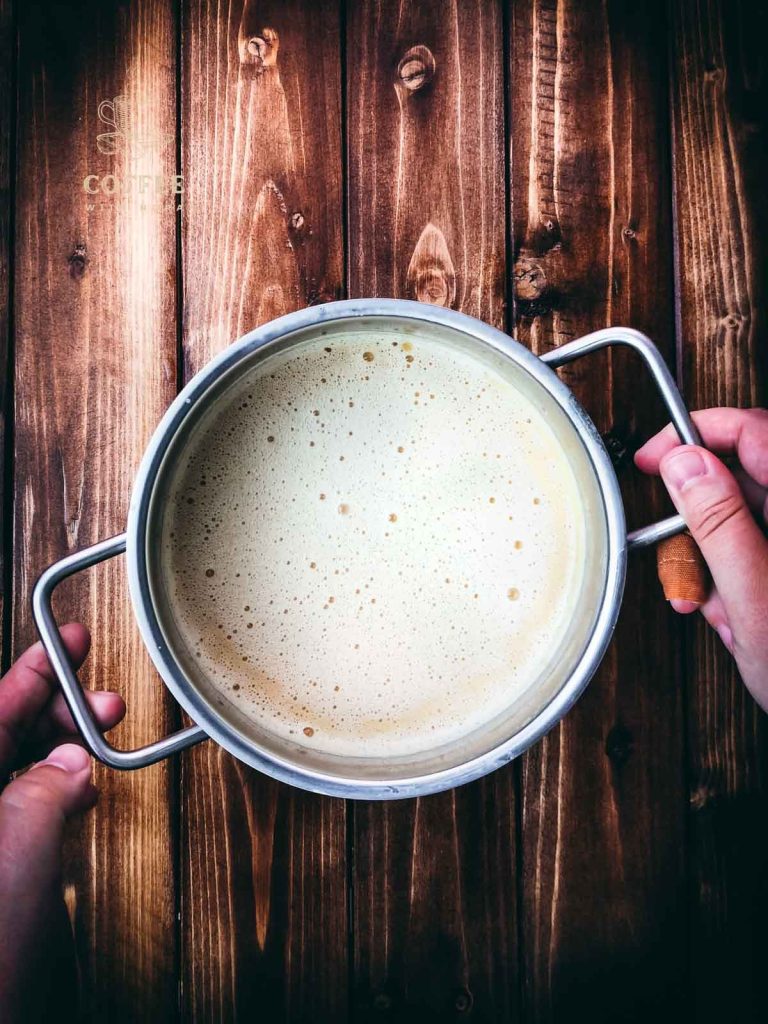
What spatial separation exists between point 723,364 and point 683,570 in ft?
0.67

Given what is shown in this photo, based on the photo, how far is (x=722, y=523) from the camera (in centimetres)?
48

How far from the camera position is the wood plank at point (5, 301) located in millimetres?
595

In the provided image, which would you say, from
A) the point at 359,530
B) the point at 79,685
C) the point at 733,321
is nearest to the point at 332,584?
the point at 359,530

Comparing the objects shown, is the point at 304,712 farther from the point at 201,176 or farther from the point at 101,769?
the point at 201,176

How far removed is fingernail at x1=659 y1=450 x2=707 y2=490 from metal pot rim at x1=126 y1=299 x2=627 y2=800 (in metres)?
0.07

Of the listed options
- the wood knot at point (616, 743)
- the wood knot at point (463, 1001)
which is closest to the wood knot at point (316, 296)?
the wood knot at point (616, 743)

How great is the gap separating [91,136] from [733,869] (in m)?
0.81

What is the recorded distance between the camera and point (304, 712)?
51cm

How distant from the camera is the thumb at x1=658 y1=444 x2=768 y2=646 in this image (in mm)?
480

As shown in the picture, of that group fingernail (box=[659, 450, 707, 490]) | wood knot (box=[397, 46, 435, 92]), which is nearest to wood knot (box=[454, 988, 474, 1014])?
fingernail (box=[659, 450, 707, 490])

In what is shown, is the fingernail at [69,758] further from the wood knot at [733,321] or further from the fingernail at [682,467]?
the wood knot at [733,321]

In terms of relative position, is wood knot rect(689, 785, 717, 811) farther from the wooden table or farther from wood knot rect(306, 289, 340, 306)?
wood knot rect(306, 289, 340, 306)

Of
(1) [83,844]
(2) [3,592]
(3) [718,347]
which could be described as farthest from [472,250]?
(1) [83,844]

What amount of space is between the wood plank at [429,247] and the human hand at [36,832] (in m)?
0.22
